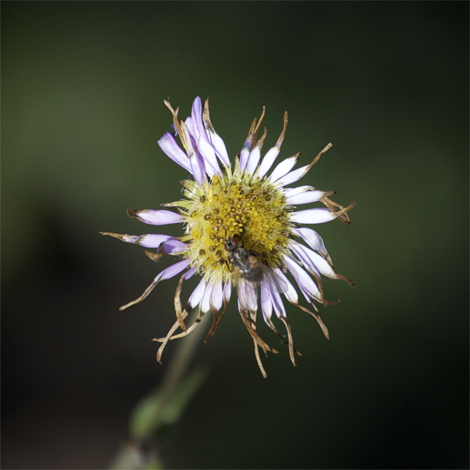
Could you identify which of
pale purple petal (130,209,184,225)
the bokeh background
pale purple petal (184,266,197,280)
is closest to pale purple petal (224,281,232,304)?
pale purple petal (184,266,197,280)

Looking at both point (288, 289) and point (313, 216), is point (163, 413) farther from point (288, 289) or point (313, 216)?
point (313, 216)

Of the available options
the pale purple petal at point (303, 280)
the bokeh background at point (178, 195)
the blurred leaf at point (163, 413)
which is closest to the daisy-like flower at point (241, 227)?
the pale purple petal at point (303, 280)

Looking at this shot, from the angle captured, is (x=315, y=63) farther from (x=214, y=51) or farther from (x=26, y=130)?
(x=26, y=130)

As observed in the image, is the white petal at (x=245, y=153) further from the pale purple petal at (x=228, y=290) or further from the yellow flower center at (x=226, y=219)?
the pale purple petal at (x=228, y=290)

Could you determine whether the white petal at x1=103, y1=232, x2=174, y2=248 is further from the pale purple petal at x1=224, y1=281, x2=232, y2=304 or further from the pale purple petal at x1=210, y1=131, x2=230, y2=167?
the pale purple petal at x1=210, y1=131, x2=230, y2=167

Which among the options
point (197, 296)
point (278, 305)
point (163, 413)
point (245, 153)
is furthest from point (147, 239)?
point (163, 413)
